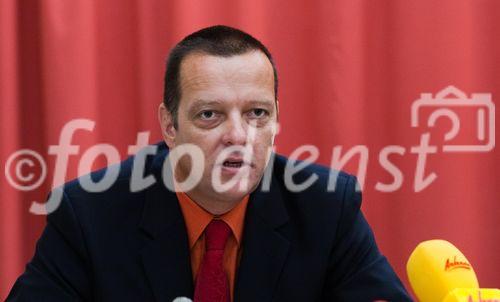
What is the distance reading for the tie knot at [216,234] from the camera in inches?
59.7

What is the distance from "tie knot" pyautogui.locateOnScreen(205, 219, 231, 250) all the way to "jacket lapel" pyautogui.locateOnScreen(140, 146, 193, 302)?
5 centimetres

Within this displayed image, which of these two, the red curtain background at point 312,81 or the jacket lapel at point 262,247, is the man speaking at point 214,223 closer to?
the jacket lapel at point 262,247

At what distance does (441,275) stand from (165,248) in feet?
1.88

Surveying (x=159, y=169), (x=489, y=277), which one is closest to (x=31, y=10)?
(x=159, y=169)

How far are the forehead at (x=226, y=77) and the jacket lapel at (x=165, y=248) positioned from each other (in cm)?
22

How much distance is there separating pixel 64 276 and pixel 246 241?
1.17 feet

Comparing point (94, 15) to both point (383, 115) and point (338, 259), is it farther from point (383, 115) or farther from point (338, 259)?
point (338, 259)

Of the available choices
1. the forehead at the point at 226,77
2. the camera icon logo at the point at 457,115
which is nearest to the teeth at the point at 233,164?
the forehead at the point at 226,77

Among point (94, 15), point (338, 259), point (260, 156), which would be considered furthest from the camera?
point (94, 15)

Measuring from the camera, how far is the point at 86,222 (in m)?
1.53

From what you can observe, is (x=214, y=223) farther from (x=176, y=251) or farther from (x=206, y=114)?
(x=206, y=114)

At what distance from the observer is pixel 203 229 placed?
5.08 feet

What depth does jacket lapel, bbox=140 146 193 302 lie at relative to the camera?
148 centimetres

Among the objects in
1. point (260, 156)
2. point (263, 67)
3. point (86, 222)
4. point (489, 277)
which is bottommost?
point (489, 277)
